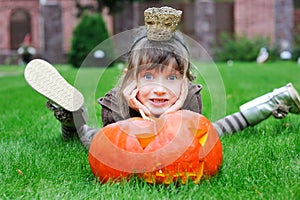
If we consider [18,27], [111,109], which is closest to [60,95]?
[111,109]

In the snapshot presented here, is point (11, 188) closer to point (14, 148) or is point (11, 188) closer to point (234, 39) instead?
point (14, 148)

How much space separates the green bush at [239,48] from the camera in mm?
17516

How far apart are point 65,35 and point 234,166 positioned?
18379 millimetres

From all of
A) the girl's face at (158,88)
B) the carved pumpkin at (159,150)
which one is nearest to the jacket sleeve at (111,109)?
the girl's face at (158,88)

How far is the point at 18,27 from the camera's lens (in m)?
21.9

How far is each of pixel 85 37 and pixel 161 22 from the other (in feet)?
45.5

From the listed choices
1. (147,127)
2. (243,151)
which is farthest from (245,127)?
(147,127)

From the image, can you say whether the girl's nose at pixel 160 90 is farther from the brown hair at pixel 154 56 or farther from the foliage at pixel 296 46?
the foliage at pixel 296 46

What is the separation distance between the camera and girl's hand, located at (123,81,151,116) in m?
2.35

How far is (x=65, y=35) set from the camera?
20.3 metres

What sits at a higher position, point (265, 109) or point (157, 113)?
point (157, 113)

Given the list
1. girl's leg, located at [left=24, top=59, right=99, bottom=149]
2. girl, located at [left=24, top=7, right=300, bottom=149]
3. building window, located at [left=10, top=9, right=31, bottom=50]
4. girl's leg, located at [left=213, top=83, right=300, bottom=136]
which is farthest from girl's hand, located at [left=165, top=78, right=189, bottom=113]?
building window, located at [left=10, top=9, right=31, bottom=50]

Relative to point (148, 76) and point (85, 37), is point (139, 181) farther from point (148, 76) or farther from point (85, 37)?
point (85, 37)

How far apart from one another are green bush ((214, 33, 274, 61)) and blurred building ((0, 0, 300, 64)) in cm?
42
